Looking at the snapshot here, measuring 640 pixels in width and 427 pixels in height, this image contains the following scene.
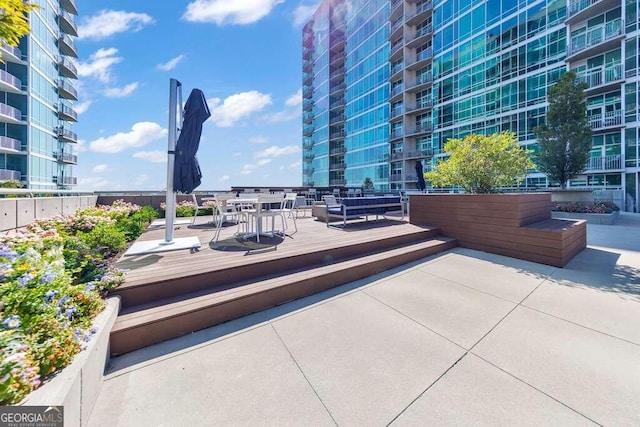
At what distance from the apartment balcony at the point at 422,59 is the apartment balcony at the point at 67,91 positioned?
Answer: 105 ft

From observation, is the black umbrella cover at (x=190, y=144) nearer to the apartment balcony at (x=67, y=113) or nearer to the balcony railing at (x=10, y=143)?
the balcony railing at (x=10, y=143)

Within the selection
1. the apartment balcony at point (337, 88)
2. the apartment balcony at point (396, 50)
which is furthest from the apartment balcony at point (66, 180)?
the apartment balcony at point (396, 50)

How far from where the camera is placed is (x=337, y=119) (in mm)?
35094

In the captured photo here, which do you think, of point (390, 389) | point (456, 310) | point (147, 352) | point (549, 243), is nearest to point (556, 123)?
point (549, 243)

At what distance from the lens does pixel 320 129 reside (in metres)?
38.5

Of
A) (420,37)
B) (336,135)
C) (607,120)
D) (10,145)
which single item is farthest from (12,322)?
(336,135)

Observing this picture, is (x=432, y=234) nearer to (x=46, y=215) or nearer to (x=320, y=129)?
(x=46, y=215)

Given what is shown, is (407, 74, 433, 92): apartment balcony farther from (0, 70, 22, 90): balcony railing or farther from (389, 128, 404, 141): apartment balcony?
(0, 70, 22, 90): balcony railing

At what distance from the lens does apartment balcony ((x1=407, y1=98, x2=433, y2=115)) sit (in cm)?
2347

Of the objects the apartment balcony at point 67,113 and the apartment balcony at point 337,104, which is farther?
the apartment balcony at point 337,104

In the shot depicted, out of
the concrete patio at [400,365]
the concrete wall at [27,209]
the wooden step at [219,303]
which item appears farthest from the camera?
the concrete wall at [27,209]

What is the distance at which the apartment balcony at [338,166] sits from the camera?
34.7m

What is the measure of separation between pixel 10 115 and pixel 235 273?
24.9 metres

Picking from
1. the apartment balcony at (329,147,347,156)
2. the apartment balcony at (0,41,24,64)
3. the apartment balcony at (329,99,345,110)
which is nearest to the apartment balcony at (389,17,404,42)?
the apartment balcony at (329,99,345,110)
